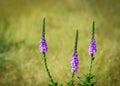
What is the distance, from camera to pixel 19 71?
6945 mm

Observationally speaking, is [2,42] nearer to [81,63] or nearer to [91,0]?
[81,63]

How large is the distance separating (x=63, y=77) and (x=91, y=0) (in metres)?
3.65

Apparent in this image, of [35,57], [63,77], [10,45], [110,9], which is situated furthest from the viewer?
[110,9]

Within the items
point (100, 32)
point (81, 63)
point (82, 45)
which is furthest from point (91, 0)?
point (81, 63)

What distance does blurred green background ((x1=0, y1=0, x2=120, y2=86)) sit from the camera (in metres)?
6.57

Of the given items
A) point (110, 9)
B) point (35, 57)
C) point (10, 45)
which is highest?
point (110, 9)

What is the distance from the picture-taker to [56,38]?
7984mm

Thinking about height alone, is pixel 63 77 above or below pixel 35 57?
below

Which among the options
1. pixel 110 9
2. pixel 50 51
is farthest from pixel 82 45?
pixel 110 9

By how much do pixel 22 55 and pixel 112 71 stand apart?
1.58 metres

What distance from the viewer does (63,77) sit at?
6.29 meters

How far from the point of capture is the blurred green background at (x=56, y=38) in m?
6.57

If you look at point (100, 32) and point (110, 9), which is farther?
point (110, 9)

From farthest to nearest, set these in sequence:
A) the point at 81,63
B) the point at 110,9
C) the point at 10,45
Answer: the point at 110,9, the point at 10,45, the point at 81,63
